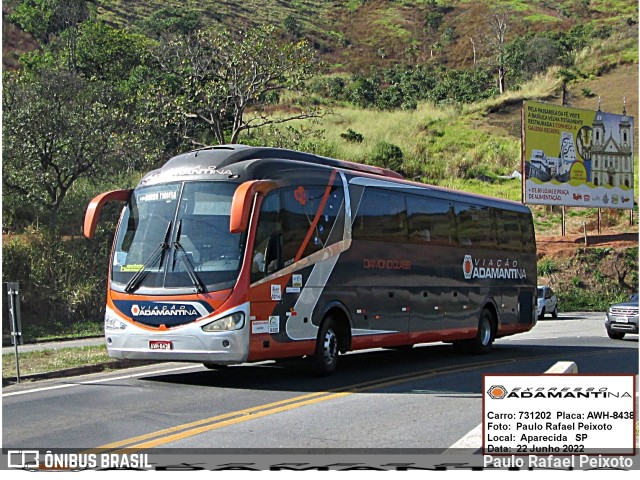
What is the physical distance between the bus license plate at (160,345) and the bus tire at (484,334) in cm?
886

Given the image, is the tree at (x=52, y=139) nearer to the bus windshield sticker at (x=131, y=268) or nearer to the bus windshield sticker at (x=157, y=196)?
the bus windshield sticker at (x=157, y=196)

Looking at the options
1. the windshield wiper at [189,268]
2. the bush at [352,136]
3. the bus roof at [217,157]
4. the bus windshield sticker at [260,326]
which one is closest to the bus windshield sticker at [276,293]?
the bus windshield sticker at [260,326]

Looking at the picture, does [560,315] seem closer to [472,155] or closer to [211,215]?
[472,155]

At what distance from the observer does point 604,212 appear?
53656 mm

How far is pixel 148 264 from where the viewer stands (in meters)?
13.9

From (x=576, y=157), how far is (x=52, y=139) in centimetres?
2618

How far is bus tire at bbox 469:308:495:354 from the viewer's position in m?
20.6

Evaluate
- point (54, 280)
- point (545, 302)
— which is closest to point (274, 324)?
point (54, 280)

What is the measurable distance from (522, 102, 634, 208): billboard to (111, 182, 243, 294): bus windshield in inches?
1222

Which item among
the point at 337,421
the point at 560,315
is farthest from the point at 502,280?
the point at 560,315

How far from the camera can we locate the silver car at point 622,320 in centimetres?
2534

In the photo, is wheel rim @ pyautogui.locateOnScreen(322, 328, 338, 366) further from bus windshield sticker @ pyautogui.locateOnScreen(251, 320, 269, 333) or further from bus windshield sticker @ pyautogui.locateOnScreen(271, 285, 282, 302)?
bus windshield sticker @ pyautogui.locateOnScreen(251, 320, 269, 333)

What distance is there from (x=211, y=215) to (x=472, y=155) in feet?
158

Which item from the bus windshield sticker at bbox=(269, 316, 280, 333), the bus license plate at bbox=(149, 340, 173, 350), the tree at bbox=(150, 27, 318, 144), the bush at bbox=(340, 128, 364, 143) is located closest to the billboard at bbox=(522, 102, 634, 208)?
the tree at bbox=(150, 27, 318, 144)
